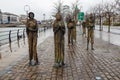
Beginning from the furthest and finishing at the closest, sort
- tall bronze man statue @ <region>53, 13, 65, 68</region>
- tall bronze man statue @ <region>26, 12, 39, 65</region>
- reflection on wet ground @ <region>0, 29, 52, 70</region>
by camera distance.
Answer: reflection on wet ground @ <region>0, 29, 52, 70</region> < tall bronze man statue @ <region>26, 12, 39, 65</region> < tall bronze man statue @ <region>53, 13, 65, 68</region>

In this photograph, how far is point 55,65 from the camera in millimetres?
10625

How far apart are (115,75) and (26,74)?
286 cm

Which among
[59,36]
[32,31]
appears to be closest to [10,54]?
[32,31]

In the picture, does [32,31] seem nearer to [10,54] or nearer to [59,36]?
[59,36]

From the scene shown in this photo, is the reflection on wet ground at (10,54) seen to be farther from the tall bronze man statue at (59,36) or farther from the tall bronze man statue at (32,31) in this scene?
the tall bronze man statue at (59,36)

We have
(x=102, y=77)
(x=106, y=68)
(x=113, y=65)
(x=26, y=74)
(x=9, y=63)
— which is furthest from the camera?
(x=9, y=63)

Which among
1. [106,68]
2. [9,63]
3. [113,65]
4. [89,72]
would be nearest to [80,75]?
[89,72]

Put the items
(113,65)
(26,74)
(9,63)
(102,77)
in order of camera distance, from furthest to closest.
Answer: (9,63)
(113,65)
(26,74)
(102,77)

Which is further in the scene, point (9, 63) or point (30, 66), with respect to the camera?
point (9, 63)

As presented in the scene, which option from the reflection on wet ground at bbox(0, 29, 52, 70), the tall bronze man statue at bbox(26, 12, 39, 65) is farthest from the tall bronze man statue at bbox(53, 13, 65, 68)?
the reflection on wet ground at bbox(0, 29, 52, 70)

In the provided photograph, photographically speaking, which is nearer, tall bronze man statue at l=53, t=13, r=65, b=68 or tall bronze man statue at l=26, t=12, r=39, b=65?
tall bronze man statue at l=53, t=13, r=65, b=68

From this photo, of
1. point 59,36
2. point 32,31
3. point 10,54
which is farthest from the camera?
point 10,54

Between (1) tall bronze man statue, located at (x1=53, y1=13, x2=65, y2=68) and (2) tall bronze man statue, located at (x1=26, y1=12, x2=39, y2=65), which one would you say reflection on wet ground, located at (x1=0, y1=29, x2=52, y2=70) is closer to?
(2) tall bronze man statue, located at (x1=26, y1=12, x2=39, y2=65)

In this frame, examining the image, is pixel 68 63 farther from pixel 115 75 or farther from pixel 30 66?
pixel 115 75
